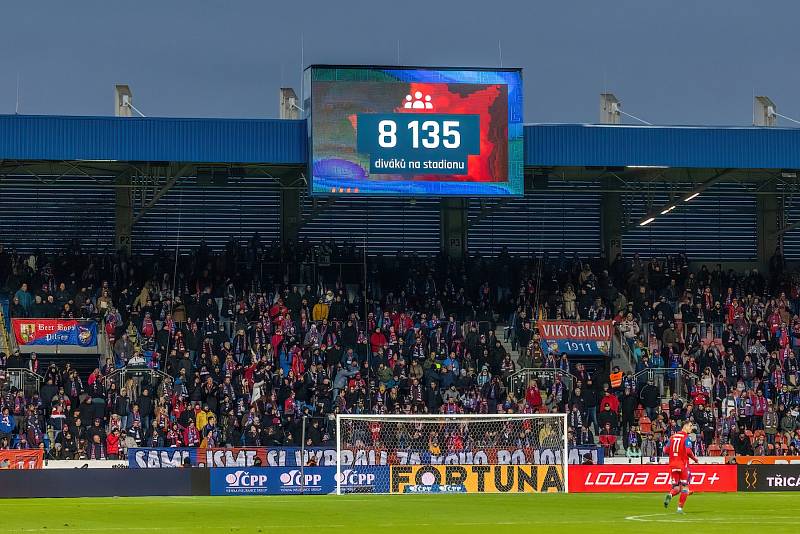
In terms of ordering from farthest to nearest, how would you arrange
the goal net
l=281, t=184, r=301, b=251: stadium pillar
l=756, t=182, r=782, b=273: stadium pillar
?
l=756, t=182, r=782, b=273: stadium pillar → l=281, t=184, r=301, b=251: stadium pillar → the goal net

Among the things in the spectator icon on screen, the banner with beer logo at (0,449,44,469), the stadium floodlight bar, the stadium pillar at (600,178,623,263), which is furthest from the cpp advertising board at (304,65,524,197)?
the banner with beer logo at (0,449,44,469)

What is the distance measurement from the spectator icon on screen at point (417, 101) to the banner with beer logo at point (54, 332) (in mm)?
12569

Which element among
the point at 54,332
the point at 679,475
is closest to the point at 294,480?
the point at 54,332

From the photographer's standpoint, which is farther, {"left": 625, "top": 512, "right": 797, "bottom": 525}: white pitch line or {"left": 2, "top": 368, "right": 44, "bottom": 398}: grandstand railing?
{"left": 2, "top": 368, "right": 44, "bottom": 398}: grandstand railing

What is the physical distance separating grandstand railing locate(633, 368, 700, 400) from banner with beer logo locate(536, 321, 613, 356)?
2865mm

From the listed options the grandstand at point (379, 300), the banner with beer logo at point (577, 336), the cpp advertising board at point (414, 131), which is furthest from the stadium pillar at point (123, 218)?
the banner with beer logo at point (577, 336)

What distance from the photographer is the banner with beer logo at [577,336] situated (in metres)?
49.1

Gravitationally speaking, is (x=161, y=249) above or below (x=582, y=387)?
above

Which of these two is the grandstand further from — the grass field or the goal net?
the grass field

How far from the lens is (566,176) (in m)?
52.2

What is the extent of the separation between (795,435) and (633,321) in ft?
25.7

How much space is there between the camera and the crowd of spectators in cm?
4222

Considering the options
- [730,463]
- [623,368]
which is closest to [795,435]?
[730,463]

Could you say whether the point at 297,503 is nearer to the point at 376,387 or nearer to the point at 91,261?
the point at 376,387
